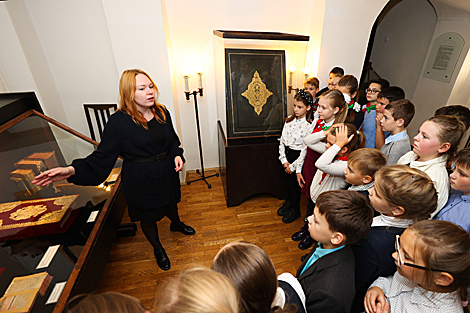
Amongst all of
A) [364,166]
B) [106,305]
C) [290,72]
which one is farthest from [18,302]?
[290,72]

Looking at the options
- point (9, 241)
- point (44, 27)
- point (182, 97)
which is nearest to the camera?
point (9, 241)

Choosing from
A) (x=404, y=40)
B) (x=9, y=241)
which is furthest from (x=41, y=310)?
(x=404, y=40)

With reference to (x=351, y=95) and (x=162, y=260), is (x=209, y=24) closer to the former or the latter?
(x=351, y=95)

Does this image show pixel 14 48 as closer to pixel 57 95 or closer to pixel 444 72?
pixel 57 95

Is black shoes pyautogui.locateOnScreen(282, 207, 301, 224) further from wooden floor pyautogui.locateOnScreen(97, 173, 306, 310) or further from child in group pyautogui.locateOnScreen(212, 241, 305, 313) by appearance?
child in group pyautogui.locateOnScreen(212, 241, 305, 313)

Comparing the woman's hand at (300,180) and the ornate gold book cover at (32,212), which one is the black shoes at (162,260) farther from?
the woman's hand at (300,180)

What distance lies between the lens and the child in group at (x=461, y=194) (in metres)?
1.26

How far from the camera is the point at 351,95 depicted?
8.00 ft

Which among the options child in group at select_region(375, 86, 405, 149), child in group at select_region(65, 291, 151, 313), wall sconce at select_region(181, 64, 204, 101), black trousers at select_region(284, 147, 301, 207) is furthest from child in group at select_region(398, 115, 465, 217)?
wall sconce at select_region(181, 64, 204, 101)

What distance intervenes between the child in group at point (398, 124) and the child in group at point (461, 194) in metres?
0.48

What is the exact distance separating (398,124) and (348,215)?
50.5 inches

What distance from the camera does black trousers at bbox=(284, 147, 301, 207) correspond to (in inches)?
99.9

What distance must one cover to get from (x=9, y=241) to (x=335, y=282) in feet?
5.98

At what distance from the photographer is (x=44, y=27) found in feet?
8.71
